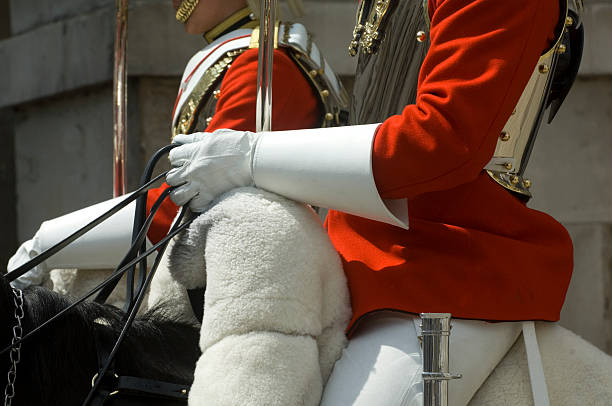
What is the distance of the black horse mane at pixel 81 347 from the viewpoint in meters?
1.39

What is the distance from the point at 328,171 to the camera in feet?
4.58

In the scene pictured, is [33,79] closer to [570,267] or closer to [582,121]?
[582,121]

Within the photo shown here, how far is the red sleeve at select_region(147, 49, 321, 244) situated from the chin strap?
88 centimetres

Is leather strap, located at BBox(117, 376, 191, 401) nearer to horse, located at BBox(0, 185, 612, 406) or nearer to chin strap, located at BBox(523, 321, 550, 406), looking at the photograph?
horse, located at BBox(0, 185, 612, 406)

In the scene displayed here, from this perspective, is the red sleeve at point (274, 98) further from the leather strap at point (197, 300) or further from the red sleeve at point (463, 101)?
the red sleeve at point (463, 101)

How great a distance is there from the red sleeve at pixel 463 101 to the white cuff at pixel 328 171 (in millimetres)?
23

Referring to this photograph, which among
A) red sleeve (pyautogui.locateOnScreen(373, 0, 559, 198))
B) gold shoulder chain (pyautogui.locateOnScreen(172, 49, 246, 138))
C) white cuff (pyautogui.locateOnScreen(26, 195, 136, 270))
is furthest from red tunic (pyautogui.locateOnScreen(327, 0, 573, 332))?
gold shoulder chain (pyautogui.locateOnScreen(172, 49, 246, 138))

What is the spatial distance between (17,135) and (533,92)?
331cm

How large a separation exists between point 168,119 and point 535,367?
2678 mm

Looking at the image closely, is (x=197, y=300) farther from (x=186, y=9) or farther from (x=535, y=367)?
(x=186, y=9)

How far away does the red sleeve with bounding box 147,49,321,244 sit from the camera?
2.08 m

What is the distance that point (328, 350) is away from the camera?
55.7 inches

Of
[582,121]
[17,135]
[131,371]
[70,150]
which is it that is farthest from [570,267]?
[17,135]

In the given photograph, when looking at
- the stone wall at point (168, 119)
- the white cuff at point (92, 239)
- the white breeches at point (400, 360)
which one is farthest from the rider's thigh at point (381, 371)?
the stone wall at point (168, 119)
